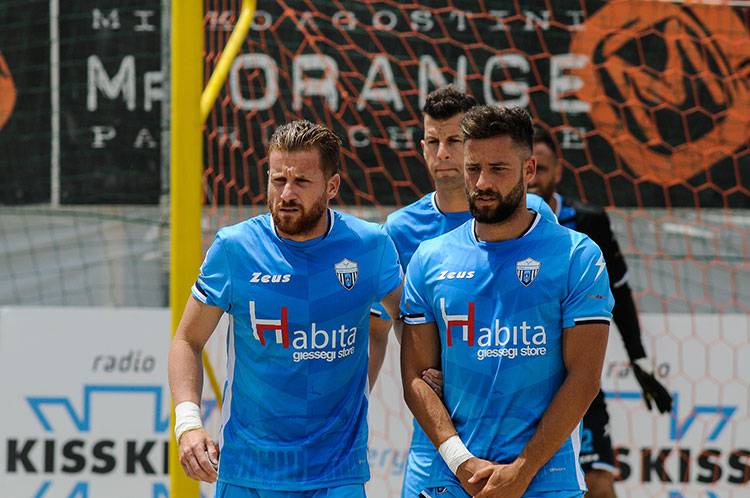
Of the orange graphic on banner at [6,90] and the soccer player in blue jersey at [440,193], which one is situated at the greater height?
the orange graphic on banner at [6,90]

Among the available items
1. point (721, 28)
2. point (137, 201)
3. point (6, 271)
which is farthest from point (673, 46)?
point (6, 271)

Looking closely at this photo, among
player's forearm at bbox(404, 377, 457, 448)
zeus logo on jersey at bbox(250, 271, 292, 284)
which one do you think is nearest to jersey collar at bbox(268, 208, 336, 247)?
zeus logo on jersey at bbox(250, 271, 292, 284)

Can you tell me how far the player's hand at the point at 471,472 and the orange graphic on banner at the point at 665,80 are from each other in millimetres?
2950

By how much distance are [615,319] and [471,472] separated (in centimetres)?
190

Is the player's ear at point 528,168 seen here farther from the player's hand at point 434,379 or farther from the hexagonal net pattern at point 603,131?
the hexagonal net pattern at point 603,131

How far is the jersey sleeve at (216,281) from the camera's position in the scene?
10.5 feet

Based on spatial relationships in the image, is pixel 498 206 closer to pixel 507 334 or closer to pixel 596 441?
pixel 507 334

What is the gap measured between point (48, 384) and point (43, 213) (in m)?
0.84

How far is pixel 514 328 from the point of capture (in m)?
3.04

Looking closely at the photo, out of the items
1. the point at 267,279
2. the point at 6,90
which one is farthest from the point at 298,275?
the point at 6,90

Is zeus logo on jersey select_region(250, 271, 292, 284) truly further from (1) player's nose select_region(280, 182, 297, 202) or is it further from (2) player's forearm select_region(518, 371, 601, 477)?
(2) player's forearm select_region(518, 371, 601, 477)

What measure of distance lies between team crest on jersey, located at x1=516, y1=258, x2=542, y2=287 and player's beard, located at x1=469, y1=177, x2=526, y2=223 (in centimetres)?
14

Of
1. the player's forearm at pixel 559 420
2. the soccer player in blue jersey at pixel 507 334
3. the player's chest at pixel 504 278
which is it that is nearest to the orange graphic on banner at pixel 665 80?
the soccer player in blue jersey at pixel 507 334

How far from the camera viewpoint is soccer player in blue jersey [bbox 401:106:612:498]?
3.02 m
